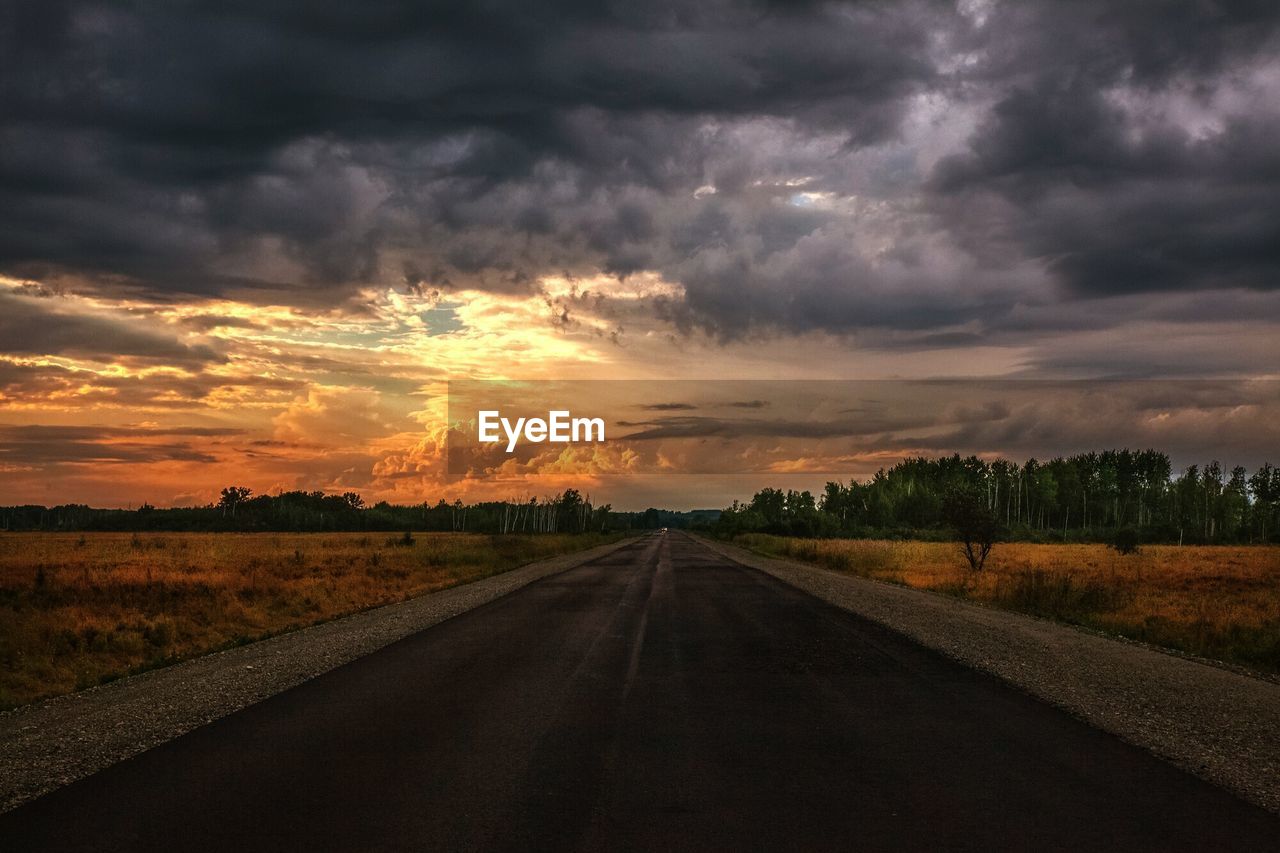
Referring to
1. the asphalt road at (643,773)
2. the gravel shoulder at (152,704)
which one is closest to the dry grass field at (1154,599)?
the asphalt road at (643,773)

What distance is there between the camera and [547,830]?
548cm

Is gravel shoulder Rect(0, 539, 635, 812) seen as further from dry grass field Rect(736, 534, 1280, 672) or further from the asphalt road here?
dry grass field Rect(736, 534, 1280, 672)

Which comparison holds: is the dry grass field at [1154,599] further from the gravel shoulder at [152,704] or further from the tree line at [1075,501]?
the tree line at [1075,501]

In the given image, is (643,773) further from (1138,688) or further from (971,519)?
(971,519)

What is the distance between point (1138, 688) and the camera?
11109 millimetres

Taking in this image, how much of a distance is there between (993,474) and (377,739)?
174m

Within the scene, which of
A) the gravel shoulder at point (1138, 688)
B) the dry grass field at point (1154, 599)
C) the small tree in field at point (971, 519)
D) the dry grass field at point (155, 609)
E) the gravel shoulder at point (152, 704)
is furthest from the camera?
the small tree in field at point (971, 519)

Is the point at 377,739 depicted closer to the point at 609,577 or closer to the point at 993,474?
the point at 609,577

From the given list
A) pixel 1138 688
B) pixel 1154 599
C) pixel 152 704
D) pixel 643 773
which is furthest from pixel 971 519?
pixel 643 773

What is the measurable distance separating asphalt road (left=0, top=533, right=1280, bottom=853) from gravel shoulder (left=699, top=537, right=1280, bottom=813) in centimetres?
51

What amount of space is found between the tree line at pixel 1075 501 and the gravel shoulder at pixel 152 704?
352ft

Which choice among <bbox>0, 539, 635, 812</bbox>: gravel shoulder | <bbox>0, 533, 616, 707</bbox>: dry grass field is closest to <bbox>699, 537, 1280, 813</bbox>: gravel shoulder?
<bbox>0, 539, 635, 812</bbox>: gravel shoulder

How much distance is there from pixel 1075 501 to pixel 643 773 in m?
166

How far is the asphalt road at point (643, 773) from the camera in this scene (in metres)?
5.51
